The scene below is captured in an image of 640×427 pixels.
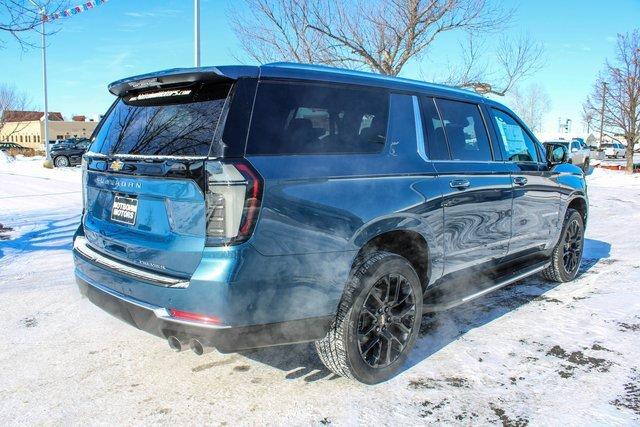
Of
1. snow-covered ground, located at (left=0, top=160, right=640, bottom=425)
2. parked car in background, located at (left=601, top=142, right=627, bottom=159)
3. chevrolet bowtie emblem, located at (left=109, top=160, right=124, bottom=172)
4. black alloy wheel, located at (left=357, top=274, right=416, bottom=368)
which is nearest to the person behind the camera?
snow-covered ground, located at (left=0, top=160, right=640, bottom=425)

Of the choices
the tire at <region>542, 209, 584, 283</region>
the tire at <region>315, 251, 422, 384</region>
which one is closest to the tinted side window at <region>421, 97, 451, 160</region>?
the tire at <region>315, 251, 422, 384</region>

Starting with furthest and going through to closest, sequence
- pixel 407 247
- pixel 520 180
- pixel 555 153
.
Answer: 1. pixel 555 153
2. pixel 520 180
3. pixel 407 247

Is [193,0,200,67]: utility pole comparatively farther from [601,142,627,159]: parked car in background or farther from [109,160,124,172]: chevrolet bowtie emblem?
[601,142,627,159]: parked car in background

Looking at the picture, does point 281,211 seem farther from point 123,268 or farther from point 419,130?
point 419,130

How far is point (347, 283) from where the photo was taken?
9.34ft

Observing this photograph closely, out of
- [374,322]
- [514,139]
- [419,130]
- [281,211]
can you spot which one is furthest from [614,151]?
[281,211]

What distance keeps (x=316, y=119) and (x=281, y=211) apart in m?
0.63

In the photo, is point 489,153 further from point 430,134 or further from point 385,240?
point 385,240

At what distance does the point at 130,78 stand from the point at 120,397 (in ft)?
6.20

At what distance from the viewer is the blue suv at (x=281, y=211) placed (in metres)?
2.41

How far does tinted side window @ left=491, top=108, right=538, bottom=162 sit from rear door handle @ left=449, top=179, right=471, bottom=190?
0.92 m

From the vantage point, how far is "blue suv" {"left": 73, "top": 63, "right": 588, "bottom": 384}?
95.0 inches

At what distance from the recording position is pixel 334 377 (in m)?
3.14

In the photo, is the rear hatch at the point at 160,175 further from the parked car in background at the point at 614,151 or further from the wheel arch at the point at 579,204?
the parked car in background at the point at 614,151
